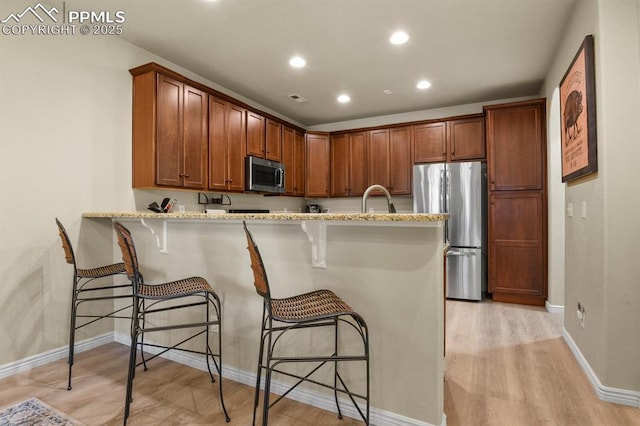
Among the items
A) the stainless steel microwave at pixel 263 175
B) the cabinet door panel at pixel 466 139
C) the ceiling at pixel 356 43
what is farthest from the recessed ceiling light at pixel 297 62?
the cabinet door panel at pixel 466 139

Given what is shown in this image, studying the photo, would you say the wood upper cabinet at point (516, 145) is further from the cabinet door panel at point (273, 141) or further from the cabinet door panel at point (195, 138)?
the cabinet door panel at point (195, 138)

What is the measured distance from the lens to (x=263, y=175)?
4.25 meters

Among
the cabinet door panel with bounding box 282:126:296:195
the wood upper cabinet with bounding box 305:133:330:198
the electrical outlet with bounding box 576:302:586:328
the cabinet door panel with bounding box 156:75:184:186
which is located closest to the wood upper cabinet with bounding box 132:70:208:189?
the cabinet door panel with bounding box 156:75:184:186

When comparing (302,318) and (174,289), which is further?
(174,289)

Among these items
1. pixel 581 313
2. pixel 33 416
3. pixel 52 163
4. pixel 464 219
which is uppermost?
pixel 52 163

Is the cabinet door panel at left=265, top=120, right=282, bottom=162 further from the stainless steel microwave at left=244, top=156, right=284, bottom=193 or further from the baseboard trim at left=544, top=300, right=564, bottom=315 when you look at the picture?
the baseboard trim at left=544, top=300, right=564, bottom=315

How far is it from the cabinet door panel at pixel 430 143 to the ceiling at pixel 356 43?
16.6 inches

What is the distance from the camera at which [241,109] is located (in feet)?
13.2

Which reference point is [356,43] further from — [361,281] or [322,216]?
[361,281]

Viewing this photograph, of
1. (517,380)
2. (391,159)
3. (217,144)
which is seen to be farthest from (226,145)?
(517,380)

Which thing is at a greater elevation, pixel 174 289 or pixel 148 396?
pixel 174 289

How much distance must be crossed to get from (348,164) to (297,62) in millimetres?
2141

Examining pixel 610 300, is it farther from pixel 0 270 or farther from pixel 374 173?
pixel 0 270

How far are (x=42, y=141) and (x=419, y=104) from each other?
14.0 ft
